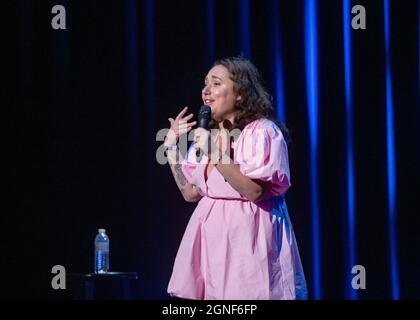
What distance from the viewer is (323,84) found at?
3.56m

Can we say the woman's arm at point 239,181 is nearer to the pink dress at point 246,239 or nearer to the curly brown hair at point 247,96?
the pink dress at point 246,239

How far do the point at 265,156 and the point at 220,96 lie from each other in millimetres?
313

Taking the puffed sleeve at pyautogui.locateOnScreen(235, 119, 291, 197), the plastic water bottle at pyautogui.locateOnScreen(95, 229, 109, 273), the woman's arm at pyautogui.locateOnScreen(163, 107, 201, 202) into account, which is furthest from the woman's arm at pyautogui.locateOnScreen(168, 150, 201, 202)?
the plastic water bottle at pyautogui.locateOnScreen(95, 229, 109, 273)

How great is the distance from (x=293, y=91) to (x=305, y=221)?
0.65 meters

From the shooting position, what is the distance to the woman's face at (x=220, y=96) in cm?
228

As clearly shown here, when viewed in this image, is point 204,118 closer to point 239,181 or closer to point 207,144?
point 207,144

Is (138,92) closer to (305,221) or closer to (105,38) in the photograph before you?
(105,38)

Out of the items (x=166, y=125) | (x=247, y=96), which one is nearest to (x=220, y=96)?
(x=247, y=96)

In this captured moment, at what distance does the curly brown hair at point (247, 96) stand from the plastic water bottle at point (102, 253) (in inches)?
48.3

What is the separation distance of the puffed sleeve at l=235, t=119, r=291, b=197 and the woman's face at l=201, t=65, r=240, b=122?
0.15 metres

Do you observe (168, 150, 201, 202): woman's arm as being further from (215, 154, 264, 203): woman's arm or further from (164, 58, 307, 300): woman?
(215, 154, 264, 203): woman's arm

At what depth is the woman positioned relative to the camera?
2.03 m

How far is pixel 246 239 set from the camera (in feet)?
6.69
